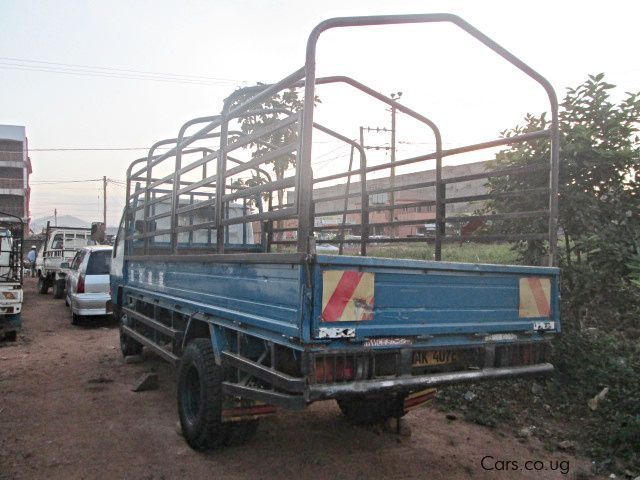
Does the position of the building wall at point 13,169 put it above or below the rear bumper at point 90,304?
above

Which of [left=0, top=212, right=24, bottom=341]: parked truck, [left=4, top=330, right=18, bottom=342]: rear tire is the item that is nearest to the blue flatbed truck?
[left=0, top=212, right=24, bottom=341]: parked truck

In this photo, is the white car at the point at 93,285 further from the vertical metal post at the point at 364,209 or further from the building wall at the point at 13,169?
the building wall at the point at 13,169

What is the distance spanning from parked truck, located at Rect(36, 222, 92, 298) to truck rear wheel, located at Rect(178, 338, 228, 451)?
13.4 meters

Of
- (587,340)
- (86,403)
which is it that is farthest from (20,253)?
(587,340)

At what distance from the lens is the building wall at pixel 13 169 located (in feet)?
118

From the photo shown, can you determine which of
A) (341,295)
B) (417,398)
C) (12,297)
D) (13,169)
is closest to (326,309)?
(341,295)

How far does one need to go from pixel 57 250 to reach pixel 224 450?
48.8ft

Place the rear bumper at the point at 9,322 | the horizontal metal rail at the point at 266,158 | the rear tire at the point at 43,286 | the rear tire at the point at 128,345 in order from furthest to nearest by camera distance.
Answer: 1. the rear tire at the point at 43,286
2. the rear bumper at the point at 9,322
3. the rear tire at the point at 128,345
4. the horizontal metal rail at the point at 266,158

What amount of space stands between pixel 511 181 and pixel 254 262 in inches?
149

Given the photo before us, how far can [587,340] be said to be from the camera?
225 inches

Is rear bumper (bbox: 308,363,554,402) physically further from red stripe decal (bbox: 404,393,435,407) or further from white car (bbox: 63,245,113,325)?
white car (bbox: 63,245,113,325)

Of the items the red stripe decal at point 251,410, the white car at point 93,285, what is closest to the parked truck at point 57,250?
the white car at point 93,285

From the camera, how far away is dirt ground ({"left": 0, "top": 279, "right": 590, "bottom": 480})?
12.5 feet

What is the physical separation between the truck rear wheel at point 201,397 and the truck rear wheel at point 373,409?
1.02 metres
